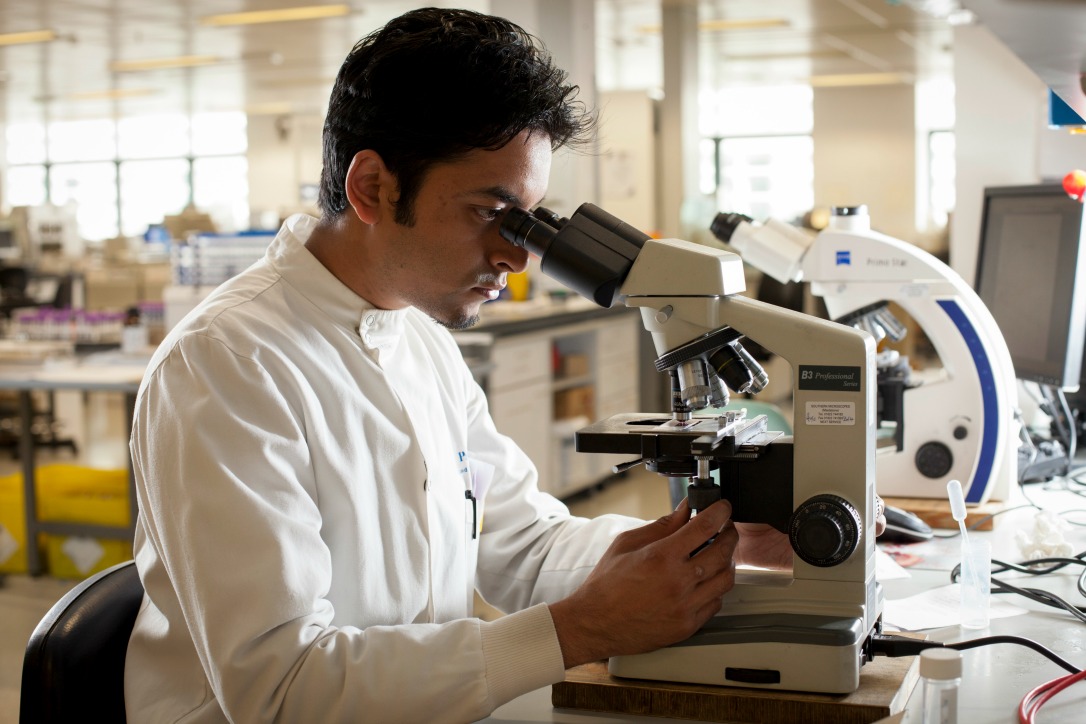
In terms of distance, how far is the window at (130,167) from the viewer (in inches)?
549

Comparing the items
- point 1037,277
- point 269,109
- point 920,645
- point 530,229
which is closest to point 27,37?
point 269,109

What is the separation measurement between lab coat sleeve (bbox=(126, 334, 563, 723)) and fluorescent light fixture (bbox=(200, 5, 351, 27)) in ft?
21.8

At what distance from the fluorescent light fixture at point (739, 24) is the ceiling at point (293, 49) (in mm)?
39

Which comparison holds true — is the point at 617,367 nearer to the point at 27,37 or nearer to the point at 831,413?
the point at 831,413

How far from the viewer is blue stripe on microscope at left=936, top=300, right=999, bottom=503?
180 centimetres

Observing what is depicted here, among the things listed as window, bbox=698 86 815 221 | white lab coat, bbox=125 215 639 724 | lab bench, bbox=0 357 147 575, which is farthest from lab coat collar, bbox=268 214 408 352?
window, bbox=698 86 815 221

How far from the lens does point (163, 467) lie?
103 centimetres

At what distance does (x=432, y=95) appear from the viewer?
3.77 feet

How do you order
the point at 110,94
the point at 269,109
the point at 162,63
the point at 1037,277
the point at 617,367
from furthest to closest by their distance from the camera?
the point at 269,109, the point at 110,94, the point at 162,63, the point at 617,367, the point at 1037,277

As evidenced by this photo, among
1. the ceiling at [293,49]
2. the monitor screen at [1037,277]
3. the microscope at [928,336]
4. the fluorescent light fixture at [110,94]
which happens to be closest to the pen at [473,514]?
the microscope at [928,336]

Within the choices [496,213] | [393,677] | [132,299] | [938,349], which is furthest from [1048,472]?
[132,299]

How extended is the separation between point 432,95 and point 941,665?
0.75m

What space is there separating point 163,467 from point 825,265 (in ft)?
3.81

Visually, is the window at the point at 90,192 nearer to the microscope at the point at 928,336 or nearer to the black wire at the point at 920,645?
the microscope at the point at 928,336
